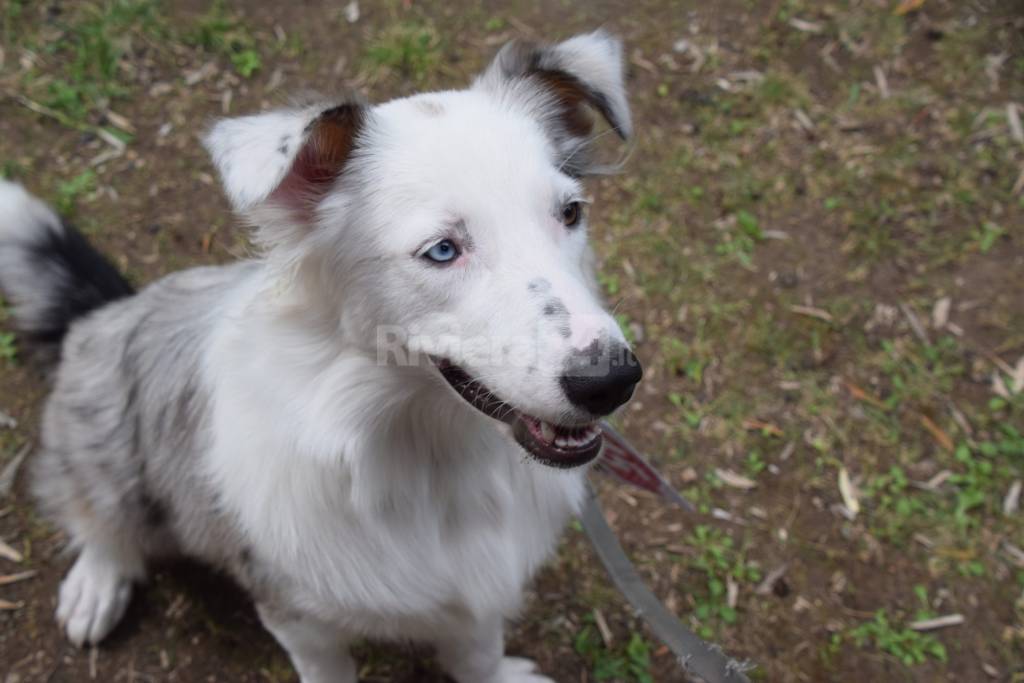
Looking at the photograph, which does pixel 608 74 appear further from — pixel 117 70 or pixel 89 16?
pixel 89 16

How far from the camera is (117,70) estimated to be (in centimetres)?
418

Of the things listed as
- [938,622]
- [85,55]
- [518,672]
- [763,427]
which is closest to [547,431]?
[518,672]

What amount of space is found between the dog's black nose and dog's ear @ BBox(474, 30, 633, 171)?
0.72m

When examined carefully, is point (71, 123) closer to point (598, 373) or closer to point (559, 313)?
point (559, 313)

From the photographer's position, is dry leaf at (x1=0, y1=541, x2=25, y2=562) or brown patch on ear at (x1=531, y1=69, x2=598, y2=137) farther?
dry leaf at (x1=0, y1=541, x2=25, y2=562)

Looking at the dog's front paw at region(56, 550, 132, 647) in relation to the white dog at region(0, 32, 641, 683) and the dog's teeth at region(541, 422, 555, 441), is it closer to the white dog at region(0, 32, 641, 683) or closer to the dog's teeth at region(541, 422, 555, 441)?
the white dog at region(0, 32, 641, 683)

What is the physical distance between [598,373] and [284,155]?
75 cm

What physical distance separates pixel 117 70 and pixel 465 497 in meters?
3.34

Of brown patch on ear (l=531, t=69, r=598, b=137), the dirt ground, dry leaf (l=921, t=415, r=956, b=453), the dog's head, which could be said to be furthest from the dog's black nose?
dry leaf (l=921, t=415, r=956, b=453)

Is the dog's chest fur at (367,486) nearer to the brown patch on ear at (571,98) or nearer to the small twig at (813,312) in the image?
the brown patch on ear at (571,98)

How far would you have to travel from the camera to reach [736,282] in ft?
12.5

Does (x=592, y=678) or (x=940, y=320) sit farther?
(x=940, y=320)

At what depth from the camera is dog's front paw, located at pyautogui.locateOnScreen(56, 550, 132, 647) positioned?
279cm

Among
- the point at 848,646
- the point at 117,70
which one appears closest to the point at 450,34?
the point at 117,70
